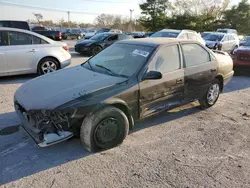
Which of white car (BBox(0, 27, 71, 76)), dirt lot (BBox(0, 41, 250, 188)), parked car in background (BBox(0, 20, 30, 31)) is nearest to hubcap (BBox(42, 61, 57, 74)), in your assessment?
white car (BBox(0, 27, 71, 76))

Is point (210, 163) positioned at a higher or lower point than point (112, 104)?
lower

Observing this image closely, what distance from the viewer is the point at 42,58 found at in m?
7.43

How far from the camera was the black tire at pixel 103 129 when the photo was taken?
3258 millimetres

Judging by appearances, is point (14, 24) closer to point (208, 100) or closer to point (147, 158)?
point (208, 100)

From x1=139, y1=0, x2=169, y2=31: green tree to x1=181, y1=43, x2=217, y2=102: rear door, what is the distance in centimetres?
4192

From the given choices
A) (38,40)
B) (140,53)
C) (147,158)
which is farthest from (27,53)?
(147,158)

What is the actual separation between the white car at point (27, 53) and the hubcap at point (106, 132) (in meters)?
4.74

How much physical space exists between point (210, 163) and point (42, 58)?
5918 mm

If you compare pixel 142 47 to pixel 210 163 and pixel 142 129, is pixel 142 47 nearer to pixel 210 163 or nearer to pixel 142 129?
pixel 142 129

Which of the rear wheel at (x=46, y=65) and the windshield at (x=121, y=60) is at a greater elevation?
the windshield at (x=121, y=60)

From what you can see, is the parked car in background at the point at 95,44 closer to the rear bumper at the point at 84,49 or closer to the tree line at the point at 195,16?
the rear bumper at the point at 84,49

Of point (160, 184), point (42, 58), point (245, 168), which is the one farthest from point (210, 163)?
point (42, 58)

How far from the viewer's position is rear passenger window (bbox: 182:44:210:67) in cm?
455

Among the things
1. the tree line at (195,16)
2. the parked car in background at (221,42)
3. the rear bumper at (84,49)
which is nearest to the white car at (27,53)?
the rear bumper at (84,49)
